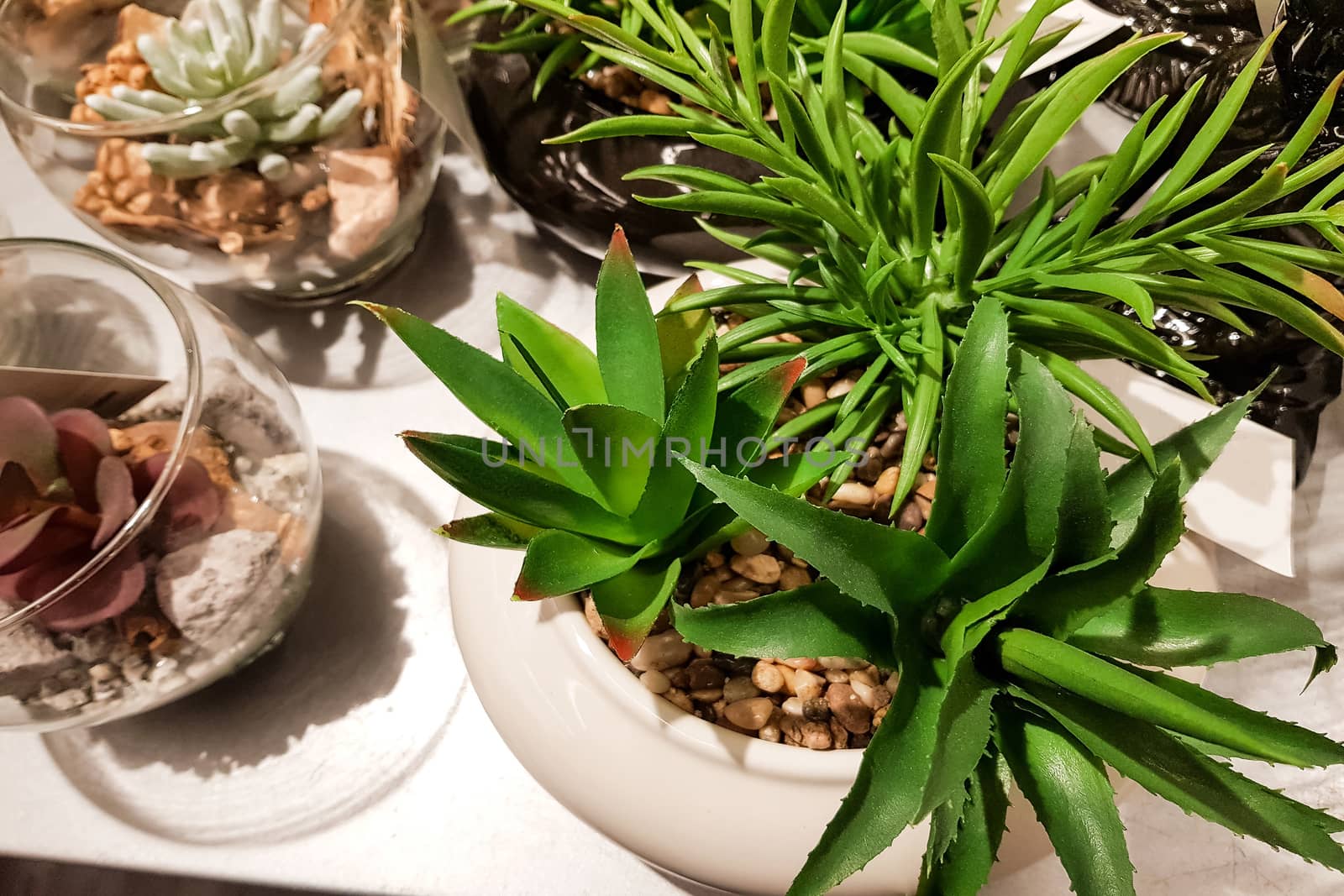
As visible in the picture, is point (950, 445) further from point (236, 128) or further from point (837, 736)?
point (236, 128)

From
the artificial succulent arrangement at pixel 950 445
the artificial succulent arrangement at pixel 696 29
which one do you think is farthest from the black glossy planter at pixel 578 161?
the artificial succulent arrangement at pixel 950 445

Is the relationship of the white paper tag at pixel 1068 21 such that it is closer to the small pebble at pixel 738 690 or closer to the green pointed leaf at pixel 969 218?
the green pointed leaf at pixel 969 218

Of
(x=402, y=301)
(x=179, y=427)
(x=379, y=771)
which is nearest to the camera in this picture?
(x=179, y=427)

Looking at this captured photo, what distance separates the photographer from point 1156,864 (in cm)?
53

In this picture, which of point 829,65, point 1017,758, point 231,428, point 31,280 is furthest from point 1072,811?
point 31,280

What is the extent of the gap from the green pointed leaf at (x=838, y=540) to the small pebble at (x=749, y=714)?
0.11m

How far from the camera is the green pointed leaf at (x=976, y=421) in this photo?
0.31 meters

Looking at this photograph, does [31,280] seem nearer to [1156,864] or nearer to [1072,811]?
[1072,811]

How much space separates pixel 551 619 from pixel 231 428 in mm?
237

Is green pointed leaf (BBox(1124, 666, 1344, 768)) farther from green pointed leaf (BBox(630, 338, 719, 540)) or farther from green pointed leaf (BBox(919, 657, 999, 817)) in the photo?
green pointed leaf (BBox(630, 338, 719, 540))

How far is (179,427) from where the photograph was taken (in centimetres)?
46

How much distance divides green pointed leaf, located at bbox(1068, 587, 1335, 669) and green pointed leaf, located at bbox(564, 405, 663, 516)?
177mm

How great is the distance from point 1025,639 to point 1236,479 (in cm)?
28

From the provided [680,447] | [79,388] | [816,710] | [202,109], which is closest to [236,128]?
[202,109]
